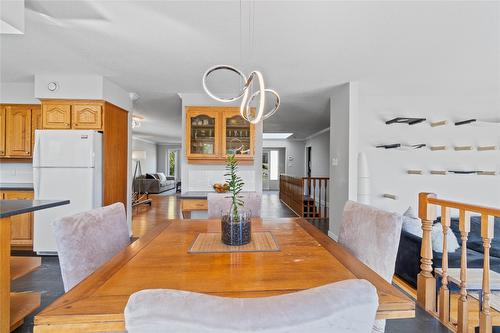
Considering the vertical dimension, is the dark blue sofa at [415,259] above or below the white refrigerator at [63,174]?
below

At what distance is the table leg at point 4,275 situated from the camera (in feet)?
5.07

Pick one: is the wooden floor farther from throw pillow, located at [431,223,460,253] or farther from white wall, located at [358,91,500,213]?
white wall, located at [358,91,500,213]

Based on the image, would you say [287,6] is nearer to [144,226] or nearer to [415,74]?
[415,74]

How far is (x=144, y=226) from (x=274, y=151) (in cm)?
821

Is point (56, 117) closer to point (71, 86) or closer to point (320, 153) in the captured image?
point (71, 86)

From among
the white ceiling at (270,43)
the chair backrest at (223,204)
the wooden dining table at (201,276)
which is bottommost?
the wooden dining table at (201,276)

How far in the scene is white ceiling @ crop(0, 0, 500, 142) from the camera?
197 cm

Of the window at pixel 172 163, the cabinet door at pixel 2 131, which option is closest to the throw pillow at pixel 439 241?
the cabinet door at pixel 2 131

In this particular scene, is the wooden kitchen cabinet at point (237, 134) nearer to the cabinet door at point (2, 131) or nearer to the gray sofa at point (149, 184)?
the cabinet door at point (2, 131)

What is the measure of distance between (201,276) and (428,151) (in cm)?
463

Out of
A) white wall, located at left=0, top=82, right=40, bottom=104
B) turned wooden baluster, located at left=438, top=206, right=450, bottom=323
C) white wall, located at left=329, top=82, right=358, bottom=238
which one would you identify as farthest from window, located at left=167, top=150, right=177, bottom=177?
turned wooden baluster, located at left=438, top=206, right=450, bottom=323

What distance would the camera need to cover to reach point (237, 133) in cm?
403

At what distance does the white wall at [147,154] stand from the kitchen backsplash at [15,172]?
22.9ft

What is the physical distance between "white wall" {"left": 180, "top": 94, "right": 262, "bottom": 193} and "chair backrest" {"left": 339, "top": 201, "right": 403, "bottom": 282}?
2647mm
